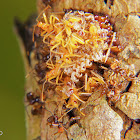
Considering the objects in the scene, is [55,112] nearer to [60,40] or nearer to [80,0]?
[60,40]

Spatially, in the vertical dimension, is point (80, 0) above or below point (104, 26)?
above

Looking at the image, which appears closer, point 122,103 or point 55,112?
point 122,103

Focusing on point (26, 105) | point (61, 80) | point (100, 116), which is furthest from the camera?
point (26, 105)

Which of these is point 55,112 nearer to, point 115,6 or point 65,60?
point 65,60

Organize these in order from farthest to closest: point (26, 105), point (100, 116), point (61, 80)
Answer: point (26, 105) < point (61, 80) < point (100, 116)

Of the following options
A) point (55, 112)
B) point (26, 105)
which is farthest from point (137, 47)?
point (26, 105)

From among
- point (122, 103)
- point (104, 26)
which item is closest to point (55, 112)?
point (122, 103)

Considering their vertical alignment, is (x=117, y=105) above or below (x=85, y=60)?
below

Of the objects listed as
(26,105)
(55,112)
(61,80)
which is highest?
(61,80)
